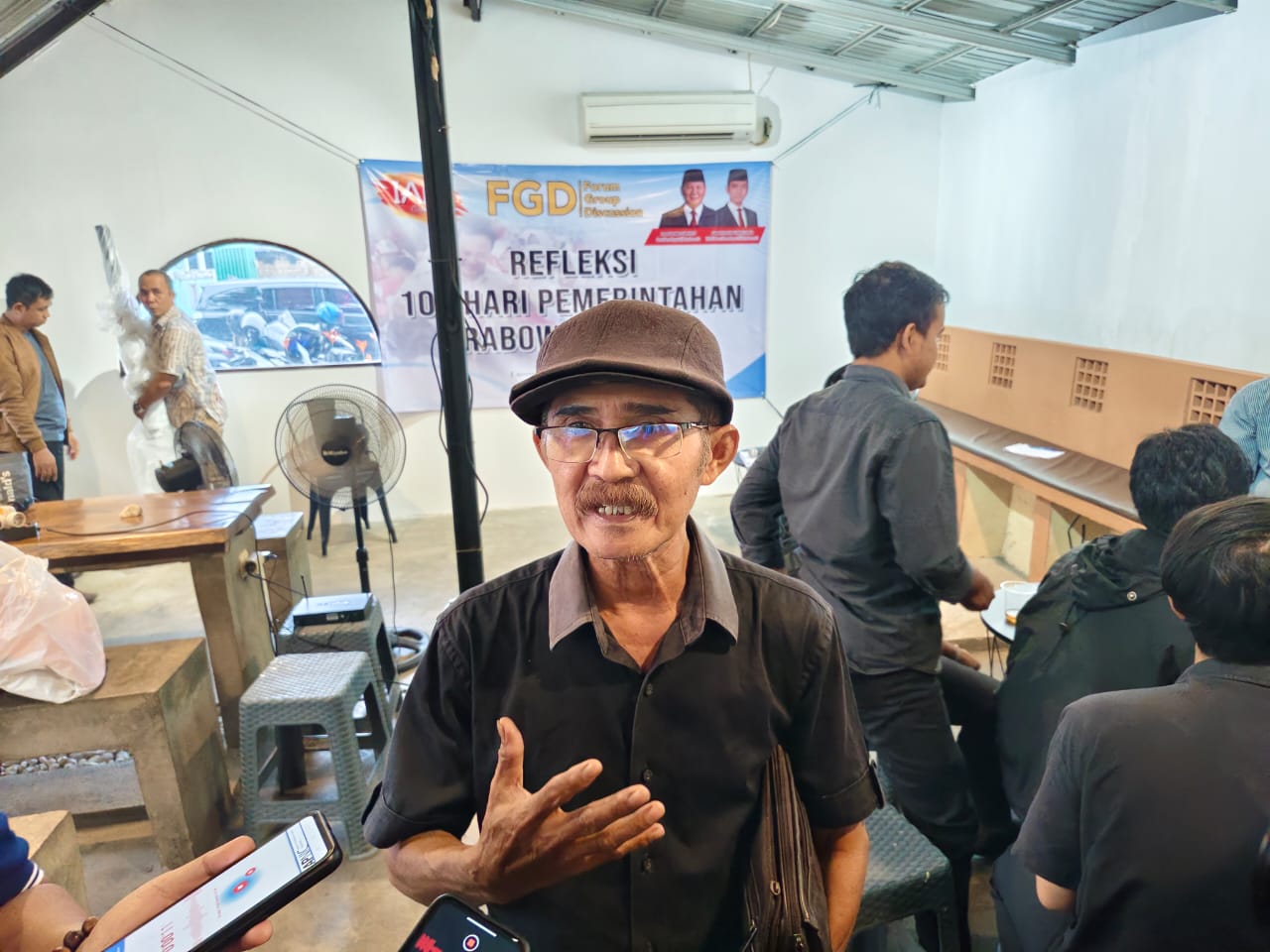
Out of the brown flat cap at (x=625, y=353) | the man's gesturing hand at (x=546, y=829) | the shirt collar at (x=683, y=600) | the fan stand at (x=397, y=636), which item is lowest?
the fan stand at (x=397, y=636)

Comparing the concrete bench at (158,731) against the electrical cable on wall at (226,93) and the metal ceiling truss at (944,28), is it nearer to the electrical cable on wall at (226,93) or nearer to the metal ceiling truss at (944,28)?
the electrical cable on wall at (226,93)

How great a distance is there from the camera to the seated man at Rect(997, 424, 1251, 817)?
1.49 metres

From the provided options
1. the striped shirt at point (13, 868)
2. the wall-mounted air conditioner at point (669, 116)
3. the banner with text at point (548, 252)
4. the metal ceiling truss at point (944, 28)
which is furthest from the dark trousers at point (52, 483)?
the metal ceiling truss at point (944, 28)

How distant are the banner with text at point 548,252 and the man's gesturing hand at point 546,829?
171 inches

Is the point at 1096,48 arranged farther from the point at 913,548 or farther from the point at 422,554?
the point at 422,554

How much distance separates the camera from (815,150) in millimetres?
5168

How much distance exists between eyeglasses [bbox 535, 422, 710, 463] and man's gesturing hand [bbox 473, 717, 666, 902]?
1.11ft

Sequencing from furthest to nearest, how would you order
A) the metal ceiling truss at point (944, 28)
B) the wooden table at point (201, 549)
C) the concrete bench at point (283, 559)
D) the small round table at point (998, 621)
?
the metal ceiling truss at point (944, 28) → the concrete bench at point (283, 559) → the wooden table at point (201, 549) → the small round table at point (998, 621)

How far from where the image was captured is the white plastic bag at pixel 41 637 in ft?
6.45

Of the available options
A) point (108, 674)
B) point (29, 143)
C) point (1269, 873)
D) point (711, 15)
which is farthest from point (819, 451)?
point (29, 143)

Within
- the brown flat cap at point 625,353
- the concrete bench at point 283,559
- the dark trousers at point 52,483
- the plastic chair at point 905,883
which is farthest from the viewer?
the dark trousers at point 52,483

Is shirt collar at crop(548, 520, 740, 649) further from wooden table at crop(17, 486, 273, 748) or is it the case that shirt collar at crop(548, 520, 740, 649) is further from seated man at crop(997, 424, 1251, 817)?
wooden table at crop(17, 486, 273, 748)

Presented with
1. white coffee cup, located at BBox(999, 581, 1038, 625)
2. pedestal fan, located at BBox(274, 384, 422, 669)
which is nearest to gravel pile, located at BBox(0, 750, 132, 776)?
pedestal fan, located at BBox(274, 384, 422, 669)

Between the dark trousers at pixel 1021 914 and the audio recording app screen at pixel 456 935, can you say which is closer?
the audio recording app screen at pixel 456 935
